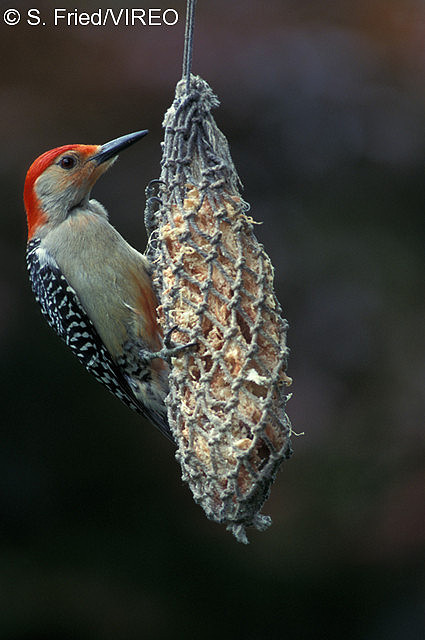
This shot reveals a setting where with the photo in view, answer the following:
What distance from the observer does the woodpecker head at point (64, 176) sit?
2814mm

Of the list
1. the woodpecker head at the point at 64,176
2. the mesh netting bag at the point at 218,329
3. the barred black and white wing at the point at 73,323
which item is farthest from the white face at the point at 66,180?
the mesh netting bag at the point at 218,329

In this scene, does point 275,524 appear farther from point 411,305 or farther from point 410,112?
point 410,112

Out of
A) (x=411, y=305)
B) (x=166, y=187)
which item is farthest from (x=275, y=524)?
(x=166, y=187)

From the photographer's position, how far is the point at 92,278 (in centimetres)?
285

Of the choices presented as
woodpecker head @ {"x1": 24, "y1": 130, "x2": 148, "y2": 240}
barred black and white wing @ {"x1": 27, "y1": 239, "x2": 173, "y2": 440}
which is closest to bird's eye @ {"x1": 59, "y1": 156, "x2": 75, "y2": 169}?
woodpecker head @ {"x1": 24, "y1": 130, "x2": 148, "y2": 240}

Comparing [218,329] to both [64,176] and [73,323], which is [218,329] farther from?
[64,176]

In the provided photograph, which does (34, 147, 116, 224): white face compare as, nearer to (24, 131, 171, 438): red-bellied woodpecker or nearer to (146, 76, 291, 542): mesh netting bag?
(24, 131, 171, 438): red-bellied woodpecker

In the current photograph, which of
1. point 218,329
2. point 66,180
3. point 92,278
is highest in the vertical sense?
point 66,180

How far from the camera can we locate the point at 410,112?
3.87 metres

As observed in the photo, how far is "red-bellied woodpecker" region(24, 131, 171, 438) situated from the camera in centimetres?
283

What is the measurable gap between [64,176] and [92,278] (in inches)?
13.2

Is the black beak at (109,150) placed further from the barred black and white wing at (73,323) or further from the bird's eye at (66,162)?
the barred black and white wing at (73,323)

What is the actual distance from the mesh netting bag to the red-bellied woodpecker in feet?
1.48

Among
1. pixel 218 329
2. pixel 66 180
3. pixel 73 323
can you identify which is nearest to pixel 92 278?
pixel 73 323
